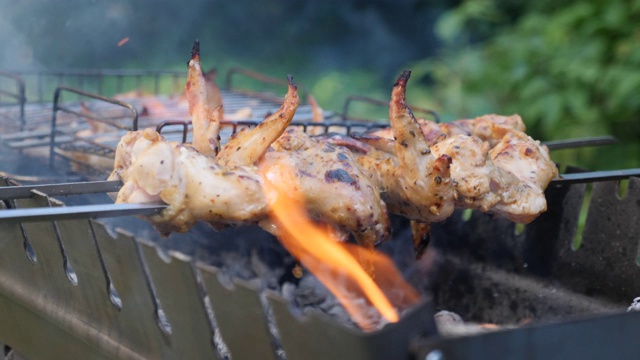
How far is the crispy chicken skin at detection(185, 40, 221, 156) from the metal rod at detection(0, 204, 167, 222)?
35cm

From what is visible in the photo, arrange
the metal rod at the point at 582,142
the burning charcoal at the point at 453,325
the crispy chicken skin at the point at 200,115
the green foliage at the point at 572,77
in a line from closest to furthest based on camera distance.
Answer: the crispy chicken skin at the point at 200,115 → the burning charcoal at the point at 453,325 → the metal rod at the point at 582,142 → the green foliage at the point at 572,77

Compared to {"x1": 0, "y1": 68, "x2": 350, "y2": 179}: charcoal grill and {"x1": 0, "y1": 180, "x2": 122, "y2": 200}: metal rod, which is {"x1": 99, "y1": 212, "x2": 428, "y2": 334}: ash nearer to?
{"x1": 0, "y1": 68, "x2": 350, "y2": 179}: charcoal grill

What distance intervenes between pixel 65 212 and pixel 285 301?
1.78 ft

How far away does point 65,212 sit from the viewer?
1.68 m

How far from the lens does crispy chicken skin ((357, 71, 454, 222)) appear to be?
219 centimetres

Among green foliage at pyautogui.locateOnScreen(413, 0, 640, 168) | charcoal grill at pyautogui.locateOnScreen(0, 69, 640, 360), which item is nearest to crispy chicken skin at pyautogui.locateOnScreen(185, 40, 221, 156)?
charcoal grill at pyautogui.locateOnScreen(0, 69, 640, 360)

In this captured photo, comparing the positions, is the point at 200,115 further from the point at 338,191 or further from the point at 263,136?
the point at 338,191

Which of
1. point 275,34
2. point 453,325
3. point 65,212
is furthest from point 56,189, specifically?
point 275,34

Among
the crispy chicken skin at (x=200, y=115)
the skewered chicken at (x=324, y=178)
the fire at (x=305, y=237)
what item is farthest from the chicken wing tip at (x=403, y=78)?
the crispy chicken skin at (x=200, y=115)

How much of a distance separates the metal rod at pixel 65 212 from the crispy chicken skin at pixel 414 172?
0.78 m

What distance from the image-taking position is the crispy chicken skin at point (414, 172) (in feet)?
7.20

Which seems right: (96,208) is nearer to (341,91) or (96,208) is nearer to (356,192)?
(356,192)

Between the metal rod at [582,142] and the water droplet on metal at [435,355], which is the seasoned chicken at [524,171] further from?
the water droplet on metal at [435,355]

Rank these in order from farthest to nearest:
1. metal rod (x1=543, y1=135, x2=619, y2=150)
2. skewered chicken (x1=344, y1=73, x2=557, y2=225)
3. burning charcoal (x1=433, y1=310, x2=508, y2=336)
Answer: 1. metal rod (x1=543, y1=135, x2=619, y2=150)
2. burning charcoal (x1=433, y1=310, x2=508, y2=336)
3. skewered chicken (x1=344, y1=73, x2=557, y2=225)
